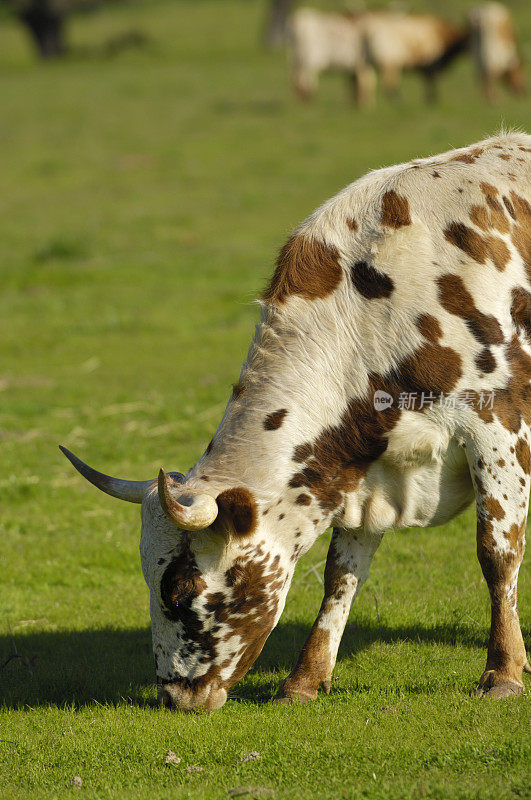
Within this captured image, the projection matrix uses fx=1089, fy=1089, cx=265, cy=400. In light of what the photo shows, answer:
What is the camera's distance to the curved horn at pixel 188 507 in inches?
173

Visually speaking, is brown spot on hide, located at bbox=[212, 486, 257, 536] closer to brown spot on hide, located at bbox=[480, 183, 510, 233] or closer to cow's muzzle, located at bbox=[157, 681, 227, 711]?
cow's muzzle, located at bbox=[157, 681, 227, 711]

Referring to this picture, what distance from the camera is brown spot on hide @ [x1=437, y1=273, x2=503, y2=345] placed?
5.05 m

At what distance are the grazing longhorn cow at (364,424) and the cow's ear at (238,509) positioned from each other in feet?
0.15

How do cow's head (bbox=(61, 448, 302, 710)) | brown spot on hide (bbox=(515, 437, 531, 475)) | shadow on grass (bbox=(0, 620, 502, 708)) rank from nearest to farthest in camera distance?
1. cow's head (bbox=(61, 448, 302, 710))
2. brown spot on hide (bbox=(515, 437, 531, 475))
3. shadow on grass (bbox=(0, 620, 502, 708))

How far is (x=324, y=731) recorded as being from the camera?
495 centimetres

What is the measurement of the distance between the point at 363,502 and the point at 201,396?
6203mm

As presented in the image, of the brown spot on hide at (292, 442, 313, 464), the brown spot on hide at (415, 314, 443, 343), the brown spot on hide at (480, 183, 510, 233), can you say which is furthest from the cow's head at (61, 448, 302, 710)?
the brown spot on hide at (480, 183, 510, 233)

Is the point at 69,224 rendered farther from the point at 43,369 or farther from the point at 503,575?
the point at 503,575

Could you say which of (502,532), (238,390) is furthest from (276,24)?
(502,532)

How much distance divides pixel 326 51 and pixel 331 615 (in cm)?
2831

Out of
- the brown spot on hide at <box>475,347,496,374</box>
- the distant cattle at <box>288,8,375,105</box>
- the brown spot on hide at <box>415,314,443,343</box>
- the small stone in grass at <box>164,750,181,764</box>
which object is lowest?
the distant cattle at <box>288,8,375,105</box>

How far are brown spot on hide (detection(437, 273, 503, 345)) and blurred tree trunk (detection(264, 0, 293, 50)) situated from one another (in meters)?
43.1

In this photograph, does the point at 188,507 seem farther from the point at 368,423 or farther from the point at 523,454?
the point at 523,454

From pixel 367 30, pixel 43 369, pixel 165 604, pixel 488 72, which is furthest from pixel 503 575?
pixel 367 30
